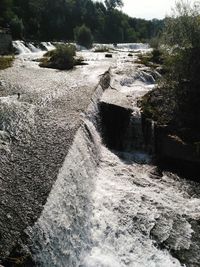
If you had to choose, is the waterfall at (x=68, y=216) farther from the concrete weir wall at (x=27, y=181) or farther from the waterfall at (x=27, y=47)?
the waterfall at (x=27, y=47)

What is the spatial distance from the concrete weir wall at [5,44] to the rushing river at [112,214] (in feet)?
101

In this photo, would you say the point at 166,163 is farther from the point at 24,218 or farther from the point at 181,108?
the point at 24,218

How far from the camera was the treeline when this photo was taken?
78188 mm

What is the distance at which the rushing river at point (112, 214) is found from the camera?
11.9 metres

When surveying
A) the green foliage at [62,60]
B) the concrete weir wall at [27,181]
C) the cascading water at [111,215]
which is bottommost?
the cascading water at [111,215]

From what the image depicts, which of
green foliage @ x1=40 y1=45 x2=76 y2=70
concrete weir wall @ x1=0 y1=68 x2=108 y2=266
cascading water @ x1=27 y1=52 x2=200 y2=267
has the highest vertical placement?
green foliage @ x1=40 y1=45 x2=76 y2=70

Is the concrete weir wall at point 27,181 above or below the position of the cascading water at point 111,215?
above

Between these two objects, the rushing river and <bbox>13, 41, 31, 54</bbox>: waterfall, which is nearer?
the rushing river

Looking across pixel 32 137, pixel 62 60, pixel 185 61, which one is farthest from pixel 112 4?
pixel 32 137

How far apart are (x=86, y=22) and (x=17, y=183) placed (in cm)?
10993

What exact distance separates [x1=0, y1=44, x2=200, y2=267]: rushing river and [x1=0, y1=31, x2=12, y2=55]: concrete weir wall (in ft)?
101

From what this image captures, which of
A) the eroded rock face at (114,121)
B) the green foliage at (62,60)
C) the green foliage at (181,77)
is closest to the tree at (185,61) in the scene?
the green foliage at (181,77)

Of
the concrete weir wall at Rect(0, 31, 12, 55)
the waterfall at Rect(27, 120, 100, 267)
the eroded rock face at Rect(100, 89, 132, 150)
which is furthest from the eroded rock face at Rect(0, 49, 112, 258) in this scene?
the concrete weir wall at Rect(0, 31, 12, 55)

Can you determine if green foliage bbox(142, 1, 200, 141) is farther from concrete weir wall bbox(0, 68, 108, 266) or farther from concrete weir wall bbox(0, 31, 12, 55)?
concrete weir wall bbox(0, 31, 12, 55)
